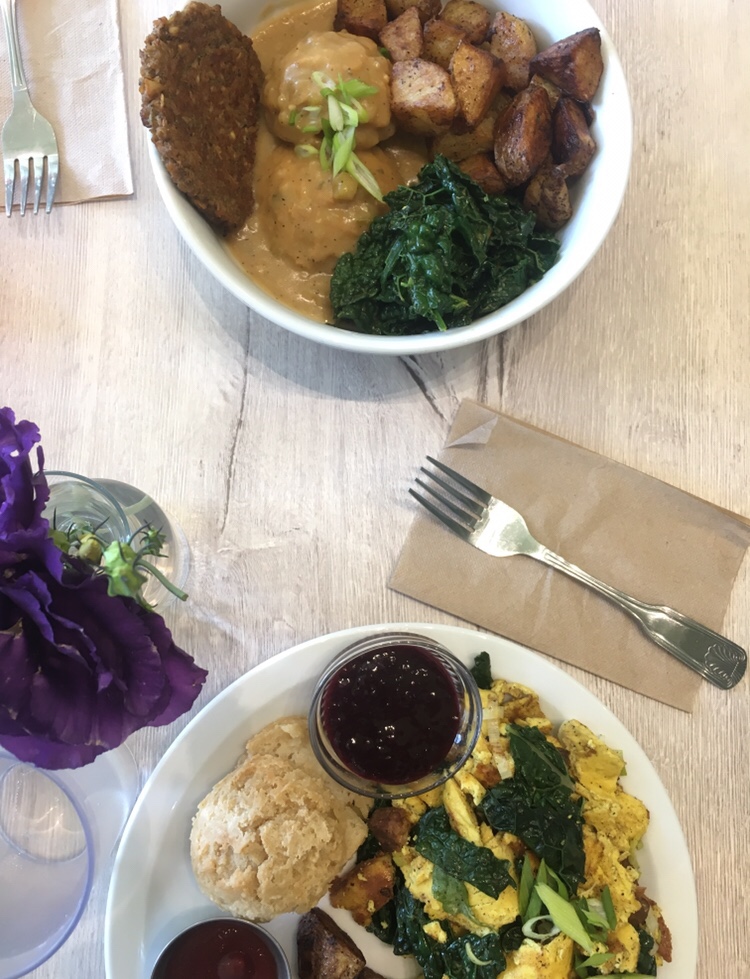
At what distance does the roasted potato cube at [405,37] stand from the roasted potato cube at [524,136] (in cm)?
20

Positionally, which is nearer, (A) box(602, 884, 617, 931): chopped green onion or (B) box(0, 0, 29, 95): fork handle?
(A) box(602, 884, 617, 931): chopped green onion

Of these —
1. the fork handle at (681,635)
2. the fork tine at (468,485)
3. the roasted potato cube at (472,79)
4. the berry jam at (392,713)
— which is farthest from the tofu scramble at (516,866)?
the roasted potato cube at (472,79)

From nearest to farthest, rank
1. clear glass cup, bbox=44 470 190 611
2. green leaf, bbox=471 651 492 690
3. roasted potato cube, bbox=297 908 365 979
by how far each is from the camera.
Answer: clear glass cup, bbox=44 470 190 611 < roasted potato cube, bbox=297 908 365 979 < green leaf, bbox=471 651 492 690

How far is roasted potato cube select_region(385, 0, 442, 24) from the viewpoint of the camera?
138 centimetres

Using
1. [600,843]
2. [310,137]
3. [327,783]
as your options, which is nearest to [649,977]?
[600,843]

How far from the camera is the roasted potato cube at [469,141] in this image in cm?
137

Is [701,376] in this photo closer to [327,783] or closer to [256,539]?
[256,539]

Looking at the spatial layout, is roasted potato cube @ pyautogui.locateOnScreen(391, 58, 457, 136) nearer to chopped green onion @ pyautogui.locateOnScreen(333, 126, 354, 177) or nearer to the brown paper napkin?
chopped green onion @ pyautogui.locateOnScreen(333, 126, 354, 177)

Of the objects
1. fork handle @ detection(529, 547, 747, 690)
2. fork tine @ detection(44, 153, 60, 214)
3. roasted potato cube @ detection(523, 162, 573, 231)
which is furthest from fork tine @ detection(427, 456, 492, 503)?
fork tine @ detection(44, 153, 60, 214)

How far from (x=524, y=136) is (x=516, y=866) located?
128 centimetres

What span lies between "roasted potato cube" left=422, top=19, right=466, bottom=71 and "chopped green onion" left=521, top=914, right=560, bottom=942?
1500 mm

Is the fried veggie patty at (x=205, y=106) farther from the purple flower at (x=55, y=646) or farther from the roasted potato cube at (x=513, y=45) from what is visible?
the purple flower at (x=55, y=646)

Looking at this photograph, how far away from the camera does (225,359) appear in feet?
4.89

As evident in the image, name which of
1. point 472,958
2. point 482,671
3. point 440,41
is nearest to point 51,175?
point 440,41
